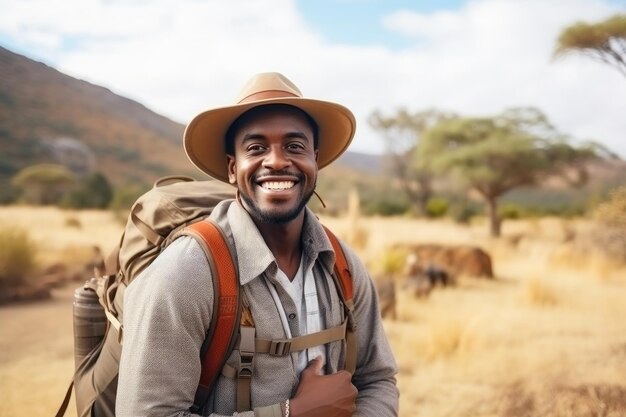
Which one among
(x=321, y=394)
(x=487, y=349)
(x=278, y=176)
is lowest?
(x=487, y=349)

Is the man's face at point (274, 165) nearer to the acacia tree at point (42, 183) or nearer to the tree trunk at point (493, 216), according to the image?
the tree trunk at point (493, 216)

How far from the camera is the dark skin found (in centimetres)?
183

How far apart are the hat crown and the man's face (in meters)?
0.06

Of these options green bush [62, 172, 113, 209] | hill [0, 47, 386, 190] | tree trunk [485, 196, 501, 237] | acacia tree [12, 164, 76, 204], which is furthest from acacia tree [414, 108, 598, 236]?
acacia tree [12, 164, 76, 204]

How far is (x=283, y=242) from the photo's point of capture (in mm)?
1923

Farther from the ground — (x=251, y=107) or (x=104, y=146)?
(x=104, y=146)

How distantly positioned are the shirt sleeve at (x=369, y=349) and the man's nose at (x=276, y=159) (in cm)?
45

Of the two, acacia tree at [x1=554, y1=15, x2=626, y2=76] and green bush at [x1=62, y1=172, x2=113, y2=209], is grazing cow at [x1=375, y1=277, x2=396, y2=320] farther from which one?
green bush at [x1=62, y1=172, x2=113, y2=209]

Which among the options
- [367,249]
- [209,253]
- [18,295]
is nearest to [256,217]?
[209,253]

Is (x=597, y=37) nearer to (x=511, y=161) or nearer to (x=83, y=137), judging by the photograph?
(x=511, y=161)

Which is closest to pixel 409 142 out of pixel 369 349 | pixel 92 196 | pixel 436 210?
pixel 436 210

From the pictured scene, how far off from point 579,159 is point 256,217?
63.6ft

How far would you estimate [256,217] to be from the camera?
6.16 feet

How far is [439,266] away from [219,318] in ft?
25.3
